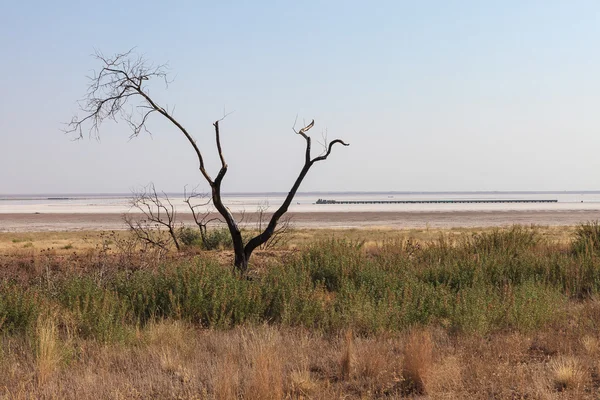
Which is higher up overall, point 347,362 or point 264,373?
point 264,373

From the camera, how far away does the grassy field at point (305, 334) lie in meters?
6.79

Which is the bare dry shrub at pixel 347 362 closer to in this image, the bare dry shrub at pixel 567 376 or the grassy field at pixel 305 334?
the grassy field at pixel 305 334

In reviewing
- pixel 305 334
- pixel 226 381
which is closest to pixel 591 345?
pixel 305 334

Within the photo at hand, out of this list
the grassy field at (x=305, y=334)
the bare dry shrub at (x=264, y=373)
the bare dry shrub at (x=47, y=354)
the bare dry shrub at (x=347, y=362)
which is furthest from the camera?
the bare dry shrub at (x=347, y=362)

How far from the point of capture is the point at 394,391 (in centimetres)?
682

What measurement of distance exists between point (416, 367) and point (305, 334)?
7.76ft

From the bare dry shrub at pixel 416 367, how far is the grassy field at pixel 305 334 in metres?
0.02

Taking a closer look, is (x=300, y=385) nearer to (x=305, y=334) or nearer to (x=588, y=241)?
(x=305, y=334)

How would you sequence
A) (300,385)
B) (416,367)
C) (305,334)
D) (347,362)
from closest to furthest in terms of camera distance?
(300,385), (416,367), (347,362), (305,334)

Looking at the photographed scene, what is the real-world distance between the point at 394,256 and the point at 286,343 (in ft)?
23.0

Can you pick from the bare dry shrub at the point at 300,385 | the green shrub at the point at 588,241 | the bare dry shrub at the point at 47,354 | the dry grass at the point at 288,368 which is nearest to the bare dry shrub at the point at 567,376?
the dry grass at the point at 288,368

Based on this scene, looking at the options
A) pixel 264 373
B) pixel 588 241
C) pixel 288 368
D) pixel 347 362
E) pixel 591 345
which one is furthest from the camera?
pixel 588 241

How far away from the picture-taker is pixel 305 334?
9031 mm

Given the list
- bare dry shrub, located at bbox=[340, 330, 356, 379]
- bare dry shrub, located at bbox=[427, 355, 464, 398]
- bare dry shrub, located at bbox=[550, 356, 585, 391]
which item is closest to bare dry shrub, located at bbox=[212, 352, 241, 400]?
bare dry shrub, located at bbox=[340, 330, 356, 379]
